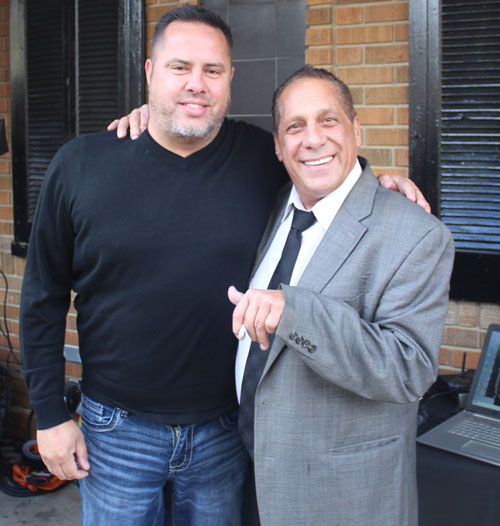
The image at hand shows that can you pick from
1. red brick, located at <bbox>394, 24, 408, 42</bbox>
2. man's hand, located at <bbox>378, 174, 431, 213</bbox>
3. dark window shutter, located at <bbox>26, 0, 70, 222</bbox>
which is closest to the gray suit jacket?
man's hand, located at <bbox>378, 174, 431, 213</bbox>

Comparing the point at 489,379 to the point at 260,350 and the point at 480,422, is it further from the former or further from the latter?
the point at 260,350

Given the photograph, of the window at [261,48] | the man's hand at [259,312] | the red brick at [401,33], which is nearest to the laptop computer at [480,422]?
the man's hand at [259,312]

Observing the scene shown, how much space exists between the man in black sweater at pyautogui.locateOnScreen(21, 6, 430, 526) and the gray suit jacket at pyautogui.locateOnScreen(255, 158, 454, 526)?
Answer: 35 centimetres

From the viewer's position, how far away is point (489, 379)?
7.76 feet

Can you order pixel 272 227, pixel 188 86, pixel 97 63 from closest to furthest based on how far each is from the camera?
pixel 188 86, pixel 272 227, pixel 97 63

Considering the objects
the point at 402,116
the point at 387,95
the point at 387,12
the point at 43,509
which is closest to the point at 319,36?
the point at 387,12

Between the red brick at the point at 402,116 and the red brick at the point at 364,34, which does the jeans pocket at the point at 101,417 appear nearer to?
the red brick at the point at 402,116

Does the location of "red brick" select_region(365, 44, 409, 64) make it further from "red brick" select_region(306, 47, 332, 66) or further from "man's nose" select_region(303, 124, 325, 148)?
"man's nose" select_region(303, 124, 325, 148)

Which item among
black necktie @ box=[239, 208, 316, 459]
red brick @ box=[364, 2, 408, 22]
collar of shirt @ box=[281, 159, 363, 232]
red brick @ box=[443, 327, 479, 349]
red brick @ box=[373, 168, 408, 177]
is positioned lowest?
red brick @ box=[443, 327, 479, 349]

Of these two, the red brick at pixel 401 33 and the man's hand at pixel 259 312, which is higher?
the red brick at pixel 401 33

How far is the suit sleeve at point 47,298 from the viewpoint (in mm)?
1979

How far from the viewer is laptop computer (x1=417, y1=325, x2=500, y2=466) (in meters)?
2.10

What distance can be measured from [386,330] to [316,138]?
61 cm

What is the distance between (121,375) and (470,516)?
1.21 meters
